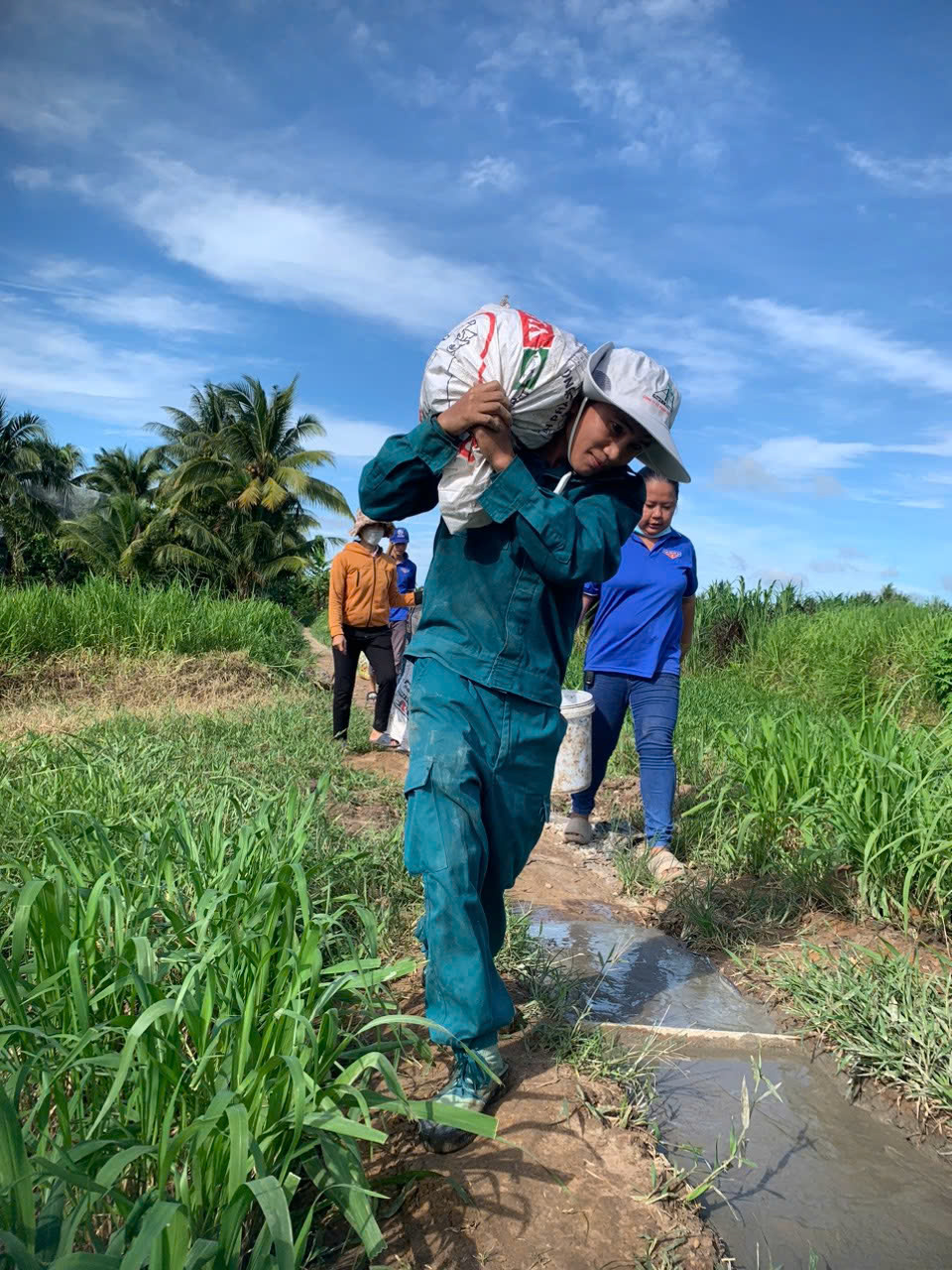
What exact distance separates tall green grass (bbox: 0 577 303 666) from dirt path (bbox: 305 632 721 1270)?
9151mm

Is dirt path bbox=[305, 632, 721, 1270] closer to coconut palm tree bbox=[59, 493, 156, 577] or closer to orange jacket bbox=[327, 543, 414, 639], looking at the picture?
orange jacket bbox=[327, 543, 414, 639]

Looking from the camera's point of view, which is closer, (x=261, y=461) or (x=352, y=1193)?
(x=352, y=1193)

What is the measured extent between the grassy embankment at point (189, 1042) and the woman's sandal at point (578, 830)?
1561 mm

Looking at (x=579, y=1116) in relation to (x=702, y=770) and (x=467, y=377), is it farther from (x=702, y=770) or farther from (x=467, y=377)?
(x=702, y=770)

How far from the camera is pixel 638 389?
2006mm

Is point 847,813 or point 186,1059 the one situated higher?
point 847,813

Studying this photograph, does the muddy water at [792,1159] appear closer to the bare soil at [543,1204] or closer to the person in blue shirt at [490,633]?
the bare soil at [543,1204]

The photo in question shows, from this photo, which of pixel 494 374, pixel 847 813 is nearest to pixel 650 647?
pixel 847 813

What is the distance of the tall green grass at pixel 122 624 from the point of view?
33.9 ft

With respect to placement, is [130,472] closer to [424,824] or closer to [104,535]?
[104,535]

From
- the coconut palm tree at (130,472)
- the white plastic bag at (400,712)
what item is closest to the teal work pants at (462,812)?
the white plastic bag at (400,712)

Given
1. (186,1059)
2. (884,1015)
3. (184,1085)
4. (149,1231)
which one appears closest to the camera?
(149,1231)

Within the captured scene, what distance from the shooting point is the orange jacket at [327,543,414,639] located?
23.3 feet

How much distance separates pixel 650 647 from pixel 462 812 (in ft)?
8.56
